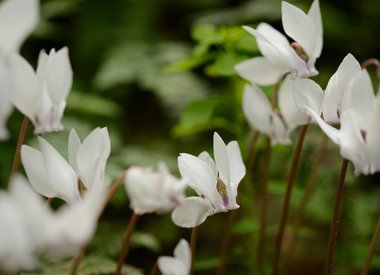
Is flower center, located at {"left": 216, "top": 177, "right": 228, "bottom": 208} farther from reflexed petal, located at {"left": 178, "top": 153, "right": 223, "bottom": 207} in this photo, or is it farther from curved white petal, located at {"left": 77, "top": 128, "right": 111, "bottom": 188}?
curved white petal, located at {"left": 77, "top": 128, "right": 111, "bottom": 188}

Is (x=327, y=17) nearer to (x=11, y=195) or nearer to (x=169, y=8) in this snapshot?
(x=169, y=8)

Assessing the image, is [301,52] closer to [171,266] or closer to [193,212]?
[193,212]

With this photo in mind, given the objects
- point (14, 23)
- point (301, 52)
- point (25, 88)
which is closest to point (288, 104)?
point (301, 52)

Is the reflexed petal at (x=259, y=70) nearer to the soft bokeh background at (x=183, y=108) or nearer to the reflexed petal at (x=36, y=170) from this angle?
the soft bokeh background at (x=183, y=108)

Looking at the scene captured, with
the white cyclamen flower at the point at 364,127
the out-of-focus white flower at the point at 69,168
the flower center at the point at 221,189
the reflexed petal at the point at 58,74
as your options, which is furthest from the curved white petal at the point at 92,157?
the white cyclamen flower at the point at 364,127

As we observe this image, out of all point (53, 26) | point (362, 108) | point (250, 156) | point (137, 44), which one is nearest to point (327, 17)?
point (137, 44)

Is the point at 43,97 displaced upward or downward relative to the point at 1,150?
upward
